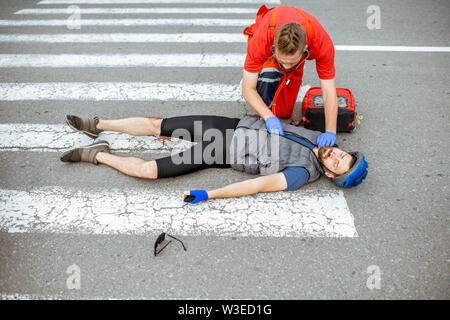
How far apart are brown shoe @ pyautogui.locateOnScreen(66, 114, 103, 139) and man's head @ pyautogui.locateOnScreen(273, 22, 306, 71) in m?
2.20

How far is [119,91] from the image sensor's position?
491 centimetres

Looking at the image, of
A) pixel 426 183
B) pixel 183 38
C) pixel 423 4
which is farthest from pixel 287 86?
pixel 423 4

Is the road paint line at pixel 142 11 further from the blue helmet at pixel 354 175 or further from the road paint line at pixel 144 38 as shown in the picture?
the blue helmet at pixel 354 175

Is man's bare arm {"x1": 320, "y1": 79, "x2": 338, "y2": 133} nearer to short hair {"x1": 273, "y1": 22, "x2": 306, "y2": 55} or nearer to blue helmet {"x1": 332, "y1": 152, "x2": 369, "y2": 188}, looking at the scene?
blue helmet {"x1": 332, "y1": 152, "x2": 369, "y2": 188}

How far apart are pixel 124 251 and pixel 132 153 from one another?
1373mm

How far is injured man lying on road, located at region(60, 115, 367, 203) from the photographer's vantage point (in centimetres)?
320

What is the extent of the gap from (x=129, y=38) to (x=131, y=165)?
3.93 metres

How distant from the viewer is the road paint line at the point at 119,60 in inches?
218

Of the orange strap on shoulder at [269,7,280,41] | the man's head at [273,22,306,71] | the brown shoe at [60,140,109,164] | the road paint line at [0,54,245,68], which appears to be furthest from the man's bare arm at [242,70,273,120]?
the road paint line at [0,54,245,68]

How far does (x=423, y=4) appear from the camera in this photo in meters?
8.09

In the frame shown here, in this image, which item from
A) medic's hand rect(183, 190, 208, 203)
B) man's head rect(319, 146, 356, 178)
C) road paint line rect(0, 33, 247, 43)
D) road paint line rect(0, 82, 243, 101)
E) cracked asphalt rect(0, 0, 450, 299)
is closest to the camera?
cracked asphalt rect(0, 0, 450, 299)

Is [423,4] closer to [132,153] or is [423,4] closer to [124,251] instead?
[132,153]
